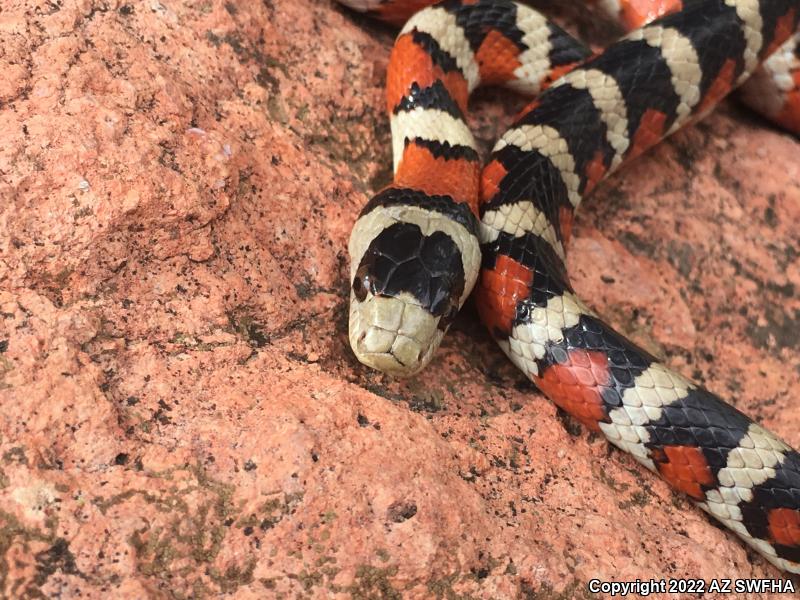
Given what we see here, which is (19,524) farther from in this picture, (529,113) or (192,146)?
(529,113)

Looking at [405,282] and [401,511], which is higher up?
[405,282]

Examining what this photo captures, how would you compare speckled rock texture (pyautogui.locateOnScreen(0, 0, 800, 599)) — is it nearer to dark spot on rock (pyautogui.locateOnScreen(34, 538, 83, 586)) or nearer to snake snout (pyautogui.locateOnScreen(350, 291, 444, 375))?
dark spot on rock (pyautogui.locateOnScreen(34, 538, 83, 586))

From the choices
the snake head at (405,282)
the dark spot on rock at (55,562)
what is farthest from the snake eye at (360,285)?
the dark spot on rock at (55,562)

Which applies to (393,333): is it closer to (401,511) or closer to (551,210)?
(401,511)

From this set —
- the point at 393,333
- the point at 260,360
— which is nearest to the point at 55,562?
the point at 260,360

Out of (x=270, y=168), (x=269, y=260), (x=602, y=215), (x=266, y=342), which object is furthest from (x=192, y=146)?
(x=602, y=215)

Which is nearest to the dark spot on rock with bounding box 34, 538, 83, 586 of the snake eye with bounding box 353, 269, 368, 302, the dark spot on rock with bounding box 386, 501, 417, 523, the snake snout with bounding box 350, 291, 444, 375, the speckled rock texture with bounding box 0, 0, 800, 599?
the speckled rock texture with bounding box 0, 0, 800, 599
